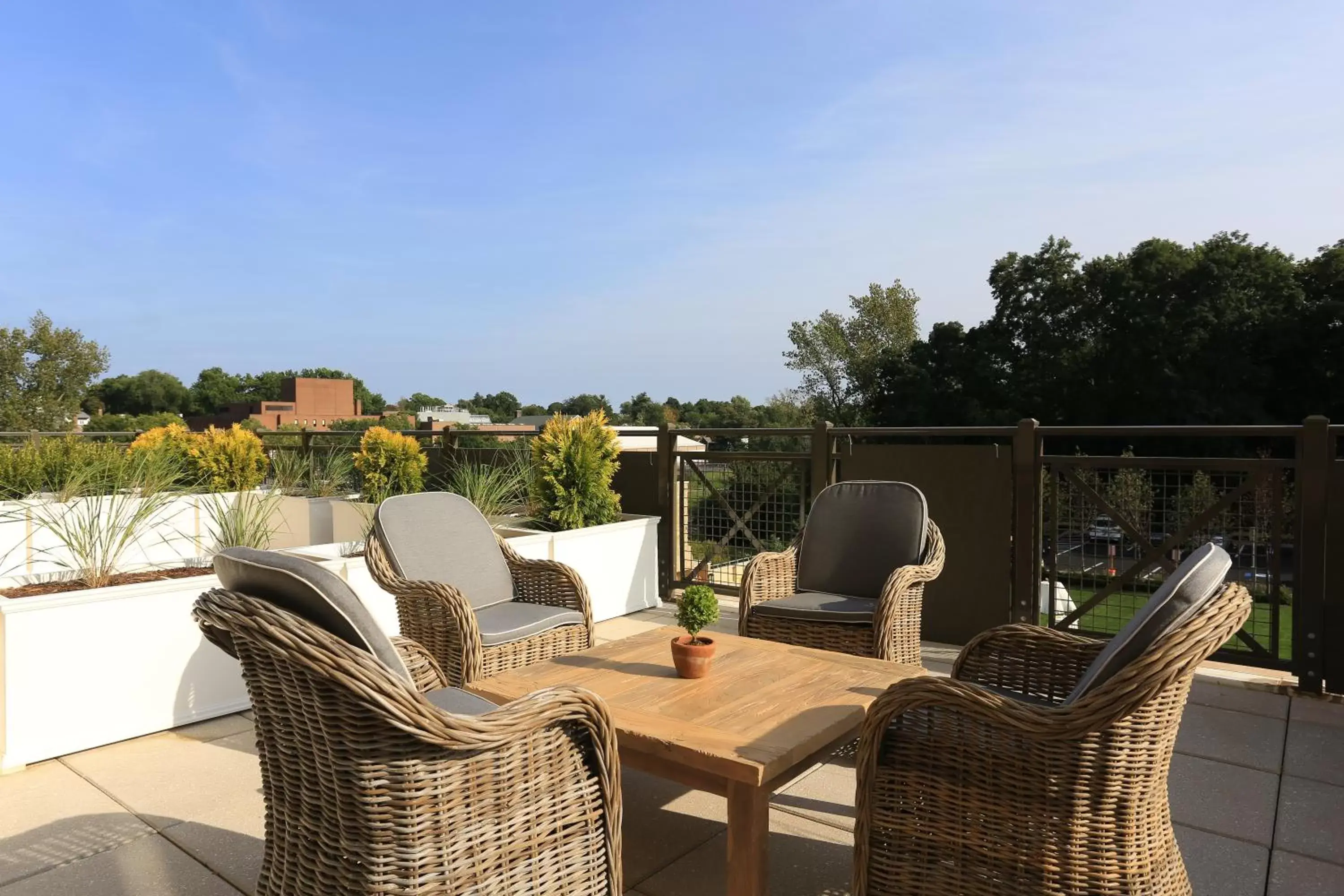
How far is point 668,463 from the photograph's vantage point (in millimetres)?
5758

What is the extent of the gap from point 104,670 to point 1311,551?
505cm

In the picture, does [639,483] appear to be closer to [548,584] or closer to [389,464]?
[389,464]

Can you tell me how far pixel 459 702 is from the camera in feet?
6.83

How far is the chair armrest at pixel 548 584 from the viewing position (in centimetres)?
341

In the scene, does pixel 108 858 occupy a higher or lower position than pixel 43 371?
lower

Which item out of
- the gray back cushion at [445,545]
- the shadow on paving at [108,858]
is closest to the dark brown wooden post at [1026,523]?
the gray back cushion at [445,545]

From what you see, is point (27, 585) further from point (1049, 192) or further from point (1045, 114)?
Answer: point (1049, 192)

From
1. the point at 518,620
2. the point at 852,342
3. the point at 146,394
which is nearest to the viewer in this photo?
the point at 518,620

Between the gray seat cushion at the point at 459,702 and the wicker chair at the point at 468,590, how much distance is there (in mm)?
679

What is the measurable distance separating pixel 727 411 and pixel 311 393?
2772cm

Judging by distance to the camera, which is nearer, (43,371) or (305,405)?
(43,371)

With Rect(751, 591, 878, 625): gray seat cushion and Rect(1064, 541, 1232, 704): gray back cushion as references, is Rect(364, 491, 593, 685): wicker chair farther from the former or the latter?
Rect(1064, 541, 1232, 704): gray back cushion

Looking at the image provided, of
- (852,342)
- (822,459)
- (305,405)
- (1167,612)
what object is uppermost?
(852,342)

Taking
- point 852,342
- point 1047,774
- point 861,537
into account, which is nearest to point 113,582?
point 861,537
